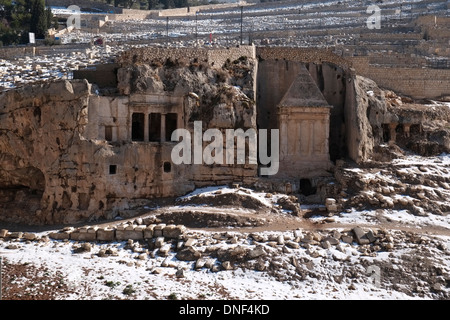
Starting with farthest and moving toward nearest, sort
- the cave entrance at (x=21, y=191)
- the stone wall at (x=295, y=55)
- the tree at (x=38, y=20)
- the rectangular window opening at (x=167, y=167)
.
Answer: the tree at (x=38, y=20) < the stone wall at (x=295, y=55) < the cave entrance at (x=21, y=191) < the rectangular window opening at (x=167, y=167)

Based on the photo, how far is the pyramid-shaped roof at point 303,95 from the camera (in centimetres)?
3009

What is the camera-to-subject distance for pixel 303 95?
30.2 metres

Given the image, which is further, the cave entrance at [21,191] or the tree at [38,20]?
the tree at [38,20]

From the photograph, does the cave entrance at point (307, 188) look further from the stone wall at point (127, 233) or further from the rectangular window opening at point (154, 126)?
the rectangular window opening at point (154, 126)

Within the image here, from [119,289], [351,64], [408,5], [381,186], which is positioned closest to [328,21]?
[408,5]

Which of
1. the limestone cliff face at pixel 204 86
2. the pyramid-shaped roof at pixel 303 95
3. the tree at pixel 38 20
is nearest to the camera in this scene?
the limestone cliff face at pixel 204 86

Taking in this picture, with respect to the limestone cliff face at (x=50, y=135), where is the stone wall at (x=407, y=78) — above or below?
above

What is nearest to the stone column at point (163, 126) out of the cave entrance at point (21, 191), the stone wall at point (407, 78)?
the cave entrance at point (21, 191)

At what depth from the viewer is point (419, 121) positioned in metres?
32.2

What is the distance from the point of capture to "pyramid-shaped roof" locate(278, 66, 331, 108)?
98.7 feet

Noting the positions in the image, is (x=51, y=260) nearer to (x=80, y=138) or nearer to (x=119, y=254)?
(x=119, y=254)

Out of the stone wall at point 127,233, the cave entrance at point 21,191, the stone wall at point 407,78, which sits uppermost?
the stone wall at point 407,78

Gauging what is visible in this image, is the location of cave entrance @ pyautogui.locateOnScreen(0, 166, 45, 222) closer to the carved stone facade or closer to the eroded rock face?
the eroded rock face

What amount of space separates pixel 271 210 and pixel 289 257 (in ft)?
14.6
